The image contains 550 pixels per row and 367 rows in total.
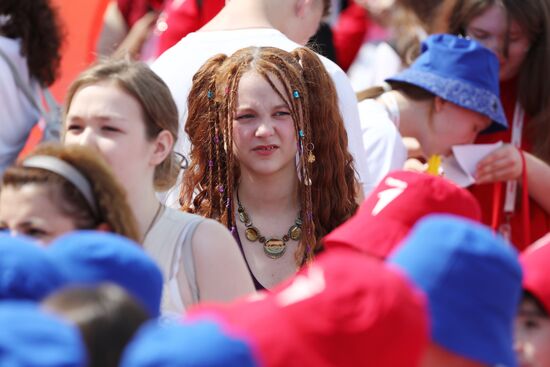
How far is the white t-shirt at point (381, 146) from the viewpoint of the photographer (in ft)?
14.0

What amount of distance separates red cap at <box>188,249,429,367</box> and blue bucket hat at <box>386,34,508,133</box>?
8.86ft

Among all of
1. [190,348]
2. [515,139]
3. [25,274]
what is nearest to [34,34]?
[515,139]

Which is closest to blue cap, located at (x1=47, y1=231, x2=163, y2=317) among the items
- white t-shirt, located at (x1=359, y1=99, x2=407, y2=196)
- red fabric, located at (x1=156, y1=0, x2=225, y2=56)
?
white t-shirt, located at (x1=359, y1=99, x2=407, y2=196)

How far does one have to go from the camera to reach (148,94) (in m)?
3.36

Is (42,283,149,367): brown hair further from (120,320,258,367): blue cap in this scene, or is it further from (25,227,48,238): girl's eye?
(25,227,48,238): girl's eye

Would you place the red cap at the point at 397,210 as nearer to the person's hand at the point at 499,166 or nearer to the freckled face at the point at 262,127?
the freckled face at the point at 262,127

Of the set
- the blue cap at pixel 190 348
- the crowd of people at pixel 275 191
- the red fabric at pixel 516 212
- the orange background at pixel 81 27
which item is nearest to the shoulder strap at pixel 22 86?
the crowd of people at pixel 275 191

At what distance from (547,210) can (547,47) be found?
23.9 inches

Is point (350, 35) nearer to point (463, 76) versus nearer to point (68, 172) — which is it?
point (463, 76)

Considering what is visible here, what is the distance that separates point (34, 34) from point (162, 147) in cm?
172

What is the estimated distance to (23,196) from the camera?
2.77 metres

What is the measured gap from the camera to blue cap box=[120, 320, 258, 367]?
1.48m

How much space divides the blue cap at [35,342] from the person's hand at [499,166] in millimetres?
2921

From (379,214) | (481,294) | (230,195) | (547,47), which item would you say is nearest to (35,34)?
(230,195)
